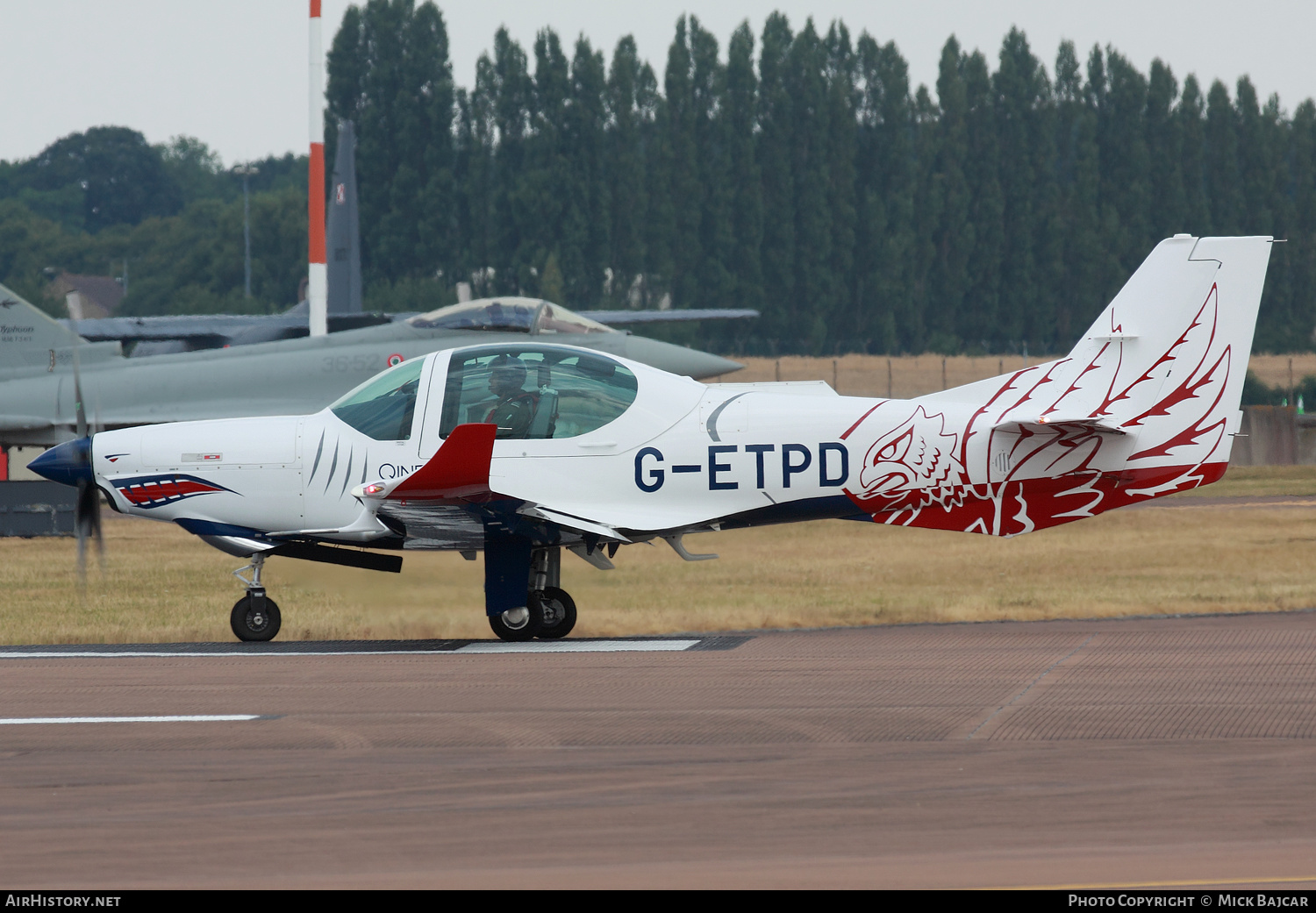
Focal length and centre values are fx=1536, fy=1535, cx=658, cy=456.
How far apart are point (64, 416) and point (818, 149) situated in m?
53.4

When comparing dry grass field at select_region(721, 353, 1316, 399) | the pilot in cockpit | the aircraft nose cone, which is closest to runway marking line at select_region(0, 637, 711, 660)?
the aircraft nose cone

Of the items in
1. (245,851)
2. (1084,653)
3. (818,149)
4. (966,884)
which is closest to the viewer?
(966,884)

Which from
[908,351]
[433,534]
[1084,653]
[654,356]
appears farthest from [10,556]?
[908,351]

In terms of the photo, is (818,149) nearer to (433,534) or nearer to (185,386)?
(185,386)

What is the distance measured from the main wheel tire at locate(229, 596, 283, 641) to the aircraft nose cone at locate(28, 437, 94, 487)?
4.99 ft

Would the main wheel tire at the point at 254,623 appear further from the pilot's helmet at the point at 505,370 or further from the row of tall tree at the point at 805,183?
the row of tall tree at the point at 805,183

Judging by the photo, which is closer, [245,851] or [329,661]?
[245,851]

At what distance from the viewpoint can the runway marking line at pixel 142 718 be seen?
27.2 ft

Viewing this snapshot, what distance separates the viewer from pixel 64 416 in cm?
2184

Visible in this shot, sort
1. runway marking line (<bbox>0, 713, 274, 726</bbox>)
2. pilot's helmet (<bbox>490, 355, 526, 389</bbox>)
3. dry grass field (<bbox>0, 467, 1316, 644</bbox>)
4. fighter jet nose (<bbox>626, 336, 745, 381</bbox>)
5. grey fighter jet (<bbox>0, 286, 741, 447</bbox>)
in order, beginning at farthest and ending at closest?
fighter jet nose (<bbox>626, 336, 745, 381</bbox>) → grey fighter jet (<bbox>0, 286, 741, 447</bbox>) → dry grass field (<bbox>0, 467, 1316, 644</bbox>) → pilot's helmet (<bbox>490, 355, 526, 389</bbox>) → runway marking line (<bbox>0, 713, 274, 726</bbox>)

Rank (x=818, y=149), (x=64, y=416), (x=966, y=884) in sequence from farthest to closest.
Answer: (x=818, y=149) → (x=64, y=416) → (x=966, y=884)

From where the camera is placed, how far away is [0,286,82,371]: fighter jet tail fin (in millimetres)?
21938

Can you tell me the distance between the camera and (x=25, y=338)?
2206 cm

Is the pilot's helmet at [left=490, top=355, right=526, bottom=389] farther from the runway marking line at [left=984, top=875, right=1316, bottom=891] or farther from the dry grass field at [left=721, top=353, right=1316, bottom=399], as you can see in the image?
the dry grass field at [left=721, top=353, right=1316, bottom=399]
